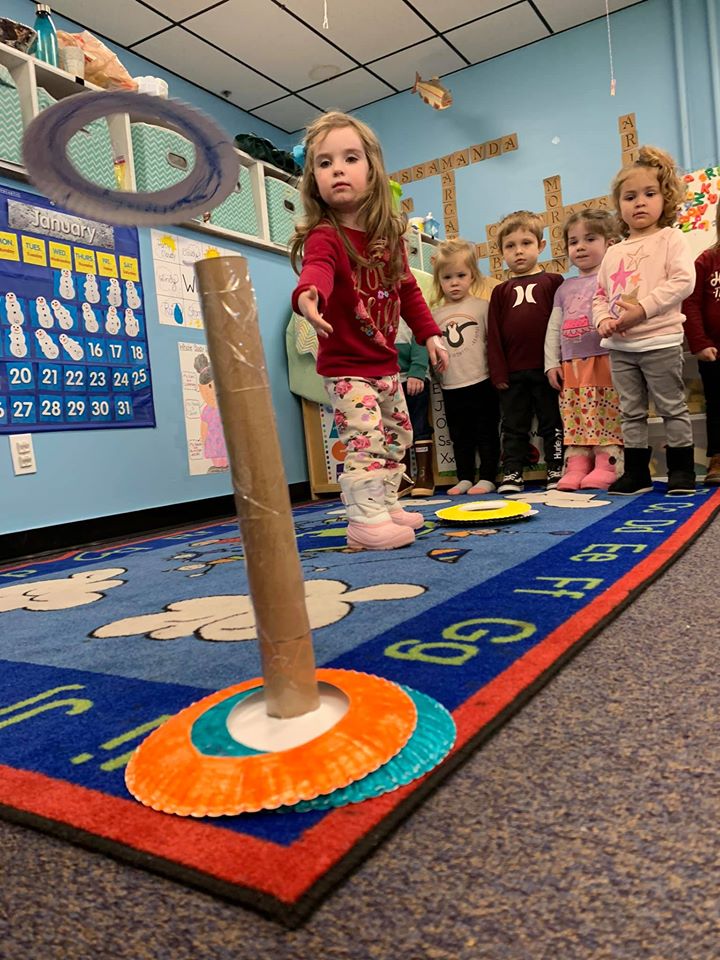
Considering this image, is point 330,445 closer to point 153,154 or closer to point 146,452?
point 146,452

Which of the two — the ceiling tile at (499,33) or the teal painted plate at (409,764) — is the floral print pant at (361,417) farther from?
the ceiling tile at (499,33)

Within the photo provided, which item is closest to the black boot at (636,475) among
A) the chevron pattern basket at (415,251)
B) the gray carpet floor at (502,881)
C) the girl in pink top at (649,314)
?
the girl in pink top at (649,314)

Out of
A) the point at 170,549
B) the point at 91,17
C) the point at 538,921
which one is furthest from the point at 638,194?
the point at 91,17

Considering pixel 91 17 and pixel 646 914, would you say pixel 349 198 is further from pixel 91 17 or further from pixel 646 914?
pixel 91 17

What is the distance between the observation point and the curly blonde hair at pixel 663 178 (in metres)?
1.65

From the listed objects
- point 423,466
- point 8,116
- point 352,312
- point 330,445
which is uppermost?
point 8,116

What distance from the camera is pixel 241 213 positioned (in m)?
2.37

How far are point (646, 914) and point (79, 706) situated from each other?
0.45 meters

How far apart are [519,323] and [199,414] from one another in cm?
103

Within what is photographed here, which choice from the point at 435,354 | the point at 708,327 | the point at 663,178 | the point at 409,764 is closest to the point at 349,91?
the point at 663,178

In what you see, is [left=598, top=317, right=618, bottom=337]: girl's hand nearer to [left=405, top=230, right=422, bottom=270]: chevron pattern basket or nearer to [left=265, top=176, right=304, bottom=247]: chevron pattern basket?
[left=265, top=176, right=304, bottom=247]: chevron pattern basket

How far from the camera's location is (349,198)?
4.29 ft

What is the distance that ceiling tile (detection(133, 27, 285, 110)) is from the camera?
3.10 m

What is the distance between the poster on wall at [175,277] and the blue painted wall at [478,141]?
0.04 meters
